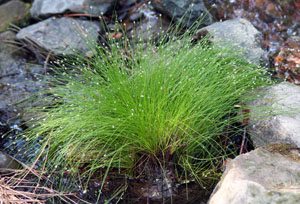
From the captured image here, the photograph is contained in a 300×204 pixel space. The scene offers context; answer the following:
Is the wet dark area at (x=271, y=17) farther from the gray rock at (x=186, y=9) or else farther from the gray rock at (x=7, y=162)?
the gray rock at (x=7, y=162)

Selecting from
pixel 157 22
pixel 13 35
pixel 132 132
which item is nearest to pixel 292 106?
pixel 132 132

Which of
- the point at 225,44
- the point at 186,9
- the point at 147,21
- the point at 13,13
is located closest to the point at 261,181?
the point at 225,44

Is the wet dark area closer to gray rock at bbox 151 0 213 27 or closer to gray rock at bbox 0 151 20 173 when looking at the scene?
gray rock at bbox 151 0 213 27

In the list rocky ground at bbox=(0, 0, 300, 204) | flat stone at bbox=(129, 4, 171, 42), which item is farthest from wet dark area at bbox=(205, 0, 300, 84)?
flat stone at bbox=(129, 4, 171, 42)

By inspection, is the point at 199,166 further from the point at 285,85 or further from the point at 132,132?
the point at 285,85

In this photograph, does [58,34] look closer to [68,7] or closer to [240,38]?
[68,7]

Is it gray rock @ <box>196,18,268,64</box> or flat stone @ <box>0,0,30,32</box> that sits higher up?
gray rock @ <box>196,18,268,64</box>

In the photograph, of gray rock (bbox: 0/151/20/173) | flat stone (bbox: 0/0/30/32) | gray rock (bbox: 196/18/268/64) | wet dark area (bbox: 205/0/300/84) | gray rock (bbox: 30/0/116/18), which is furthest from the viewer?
flat stone (bbox: 0/0/30/32)

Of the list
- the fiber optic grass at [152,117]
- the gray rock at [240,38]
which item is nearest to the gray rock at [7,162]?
the fiber optic grass at [152,117]
